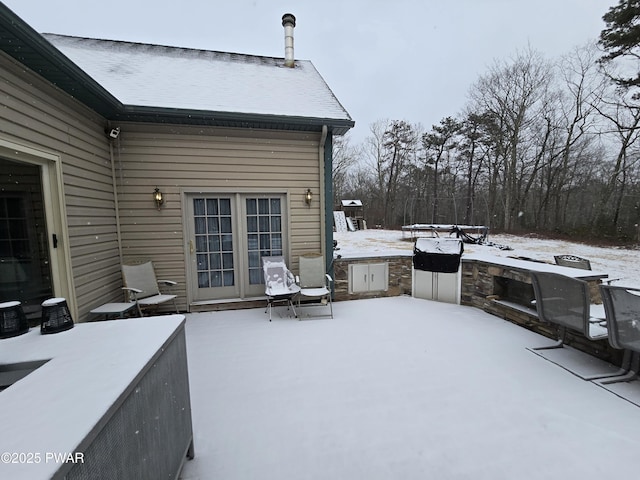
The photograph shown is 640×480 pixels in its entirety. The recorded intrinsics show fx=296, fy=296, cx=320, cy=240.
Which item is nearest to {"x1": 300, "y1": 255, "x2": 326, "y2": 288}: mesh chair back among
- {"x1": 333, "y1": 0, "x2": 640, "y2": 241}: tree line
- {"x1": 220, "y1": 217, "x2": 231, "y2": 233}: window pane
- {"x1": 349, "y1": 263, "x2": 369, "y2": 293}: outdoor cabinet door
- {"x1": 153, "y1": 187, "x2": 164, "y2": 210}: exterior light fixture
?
{"x1": 349, "y1": 263, "x2": 369, "y2": 293}: outdoor cabinet door

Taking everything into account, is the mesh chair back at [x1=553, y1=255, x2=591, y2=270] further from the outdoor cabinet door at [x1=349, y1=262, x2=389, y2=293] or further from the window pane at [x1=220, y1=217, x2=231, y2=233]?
the window pane at [x1=220, y1=217, x2=231, y2=233]

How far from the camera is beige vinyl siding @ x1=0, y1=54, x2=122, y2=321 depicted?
2455 millimetres

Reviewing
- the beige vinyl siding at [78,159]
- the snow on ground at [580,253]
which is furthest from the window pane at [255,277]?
the beige vinyl siding at [78,159]

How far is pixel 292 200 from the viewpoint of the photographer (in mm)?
4773

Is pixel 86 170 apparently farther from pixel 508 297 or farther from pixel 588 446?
pixel 508 297

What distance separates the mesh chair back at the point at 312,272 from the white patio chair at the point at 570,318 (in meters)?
2.72

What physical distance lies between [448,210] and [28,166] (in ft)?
65.7

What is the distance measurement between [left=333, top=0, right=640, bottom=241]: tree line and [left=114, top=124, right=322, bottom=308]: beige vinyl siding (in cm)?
628

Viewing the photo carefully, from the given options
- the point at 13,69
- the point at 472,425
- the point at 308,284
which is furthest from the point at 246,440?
the point at 13,69

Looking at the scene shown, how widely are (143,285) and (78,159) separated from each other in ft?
5.77

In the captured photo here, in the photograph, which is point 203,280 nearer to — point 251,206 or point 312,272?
point 251,206

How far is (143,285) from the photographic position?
414 cm

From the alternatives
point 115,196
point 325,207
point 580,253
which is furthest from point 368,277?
point 580,253

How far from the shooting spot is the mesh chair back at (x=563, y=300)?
8.32ft
